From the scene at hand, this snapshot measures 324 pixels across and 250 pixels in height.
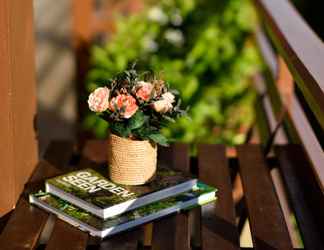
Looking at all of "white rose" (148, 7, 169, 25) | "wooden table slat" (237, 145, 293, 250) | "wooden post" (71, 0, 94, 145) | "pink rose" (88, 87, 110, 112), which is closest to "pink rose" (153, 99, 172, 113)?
"pink rose" (88, 87, 110, 112)

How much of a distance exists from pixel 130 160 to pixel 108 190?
0.30 ft

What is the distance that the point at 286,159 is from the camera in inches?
97.0

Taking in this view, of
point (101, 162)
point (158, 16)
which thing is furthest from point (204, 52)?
point (101, 162)

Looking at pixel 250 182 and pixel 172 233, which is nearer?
pixel 172 233

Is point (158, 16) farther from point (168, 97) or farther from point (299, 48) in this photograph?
point (168, 97)

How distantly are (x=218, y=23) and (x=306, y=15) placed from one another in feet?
5.47

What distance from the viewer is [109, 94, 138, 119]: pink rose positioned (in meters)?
1.89

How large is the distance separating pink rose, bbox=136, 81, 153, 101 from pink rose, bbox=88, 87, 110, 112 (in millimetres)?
77

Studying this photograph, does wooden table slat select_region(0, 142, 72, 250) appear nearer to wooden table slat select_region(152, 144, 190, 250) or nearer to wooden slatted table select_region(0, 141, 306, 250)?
wooden slatted table select_region(0, 141, 306, 250)

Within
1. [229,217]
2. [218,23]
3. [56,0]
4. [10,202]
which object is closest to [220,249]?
[229,217]

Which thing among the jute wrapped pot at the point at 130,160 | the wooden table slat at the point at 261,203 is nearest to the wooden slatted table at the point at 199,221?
the wooden table slat at the point at 261,203

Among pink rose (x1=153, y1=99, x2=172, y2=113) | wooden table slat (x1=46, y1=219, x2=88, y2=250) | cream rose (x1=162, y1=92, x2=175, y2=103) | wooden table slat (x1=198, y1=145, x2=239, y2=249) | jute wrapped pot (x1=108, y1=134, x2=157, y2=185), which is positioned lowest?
wooden table slat (x1=46, y1=219, x2=88, y2=250)

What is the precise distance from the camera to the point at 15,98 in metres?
2.04

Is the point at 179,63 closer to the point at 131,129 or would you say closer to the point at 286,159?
the point at 286,159
